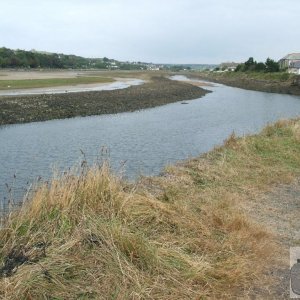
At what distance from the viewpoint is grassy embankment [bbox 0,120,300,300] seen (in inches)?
159

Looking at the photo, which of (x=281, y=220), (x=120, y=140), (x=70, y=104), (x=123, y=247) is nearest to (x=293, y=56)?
(x=70, y=104)

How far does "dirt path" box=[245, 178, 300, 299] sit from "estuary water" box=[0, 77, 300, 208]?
3736mm

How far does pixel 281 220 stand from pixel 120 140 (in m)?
15.0

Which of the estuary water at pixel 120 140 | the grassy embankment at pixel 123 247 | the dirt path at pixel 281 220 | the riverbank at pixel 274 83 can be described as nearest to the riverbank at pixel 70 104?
the estuary water at pixel 120 140

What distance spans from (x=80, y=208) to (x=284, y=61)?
414ft

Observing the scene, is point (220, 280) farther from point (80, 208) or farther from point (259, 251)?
point (80, 208)

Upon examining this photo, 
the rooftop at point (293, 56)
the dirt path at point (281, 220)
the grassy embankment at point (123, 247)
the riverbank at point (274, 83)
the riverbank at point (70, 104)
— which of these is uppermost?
the grassy embankment at point (123, 247)

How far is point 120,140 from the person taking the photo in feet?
69.8

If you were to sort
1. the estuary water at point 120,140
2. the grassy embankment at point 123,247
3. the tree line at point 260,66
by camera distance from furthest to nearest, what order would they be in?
1. the tree line at point 260,66
2. the estuary water at point 120,140
3. the grassy embankment at point 123,247

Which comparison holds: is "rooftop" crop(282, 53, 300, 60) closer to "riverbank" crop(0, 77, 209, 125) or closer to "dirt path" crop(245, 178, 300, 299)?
"riverbank" crop(0, 77, 209, 125)

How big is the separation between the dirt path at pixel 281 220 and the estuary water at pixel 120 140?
3.74 meters

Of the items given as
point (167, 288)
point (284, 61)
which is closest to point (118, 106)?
point (167, 288)

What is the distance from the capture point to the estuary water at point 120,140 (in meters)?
14.7

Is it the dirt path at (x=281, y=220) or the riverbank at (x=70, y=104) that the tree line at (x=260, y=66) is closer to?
the riverbank at (x=70, y=104)
